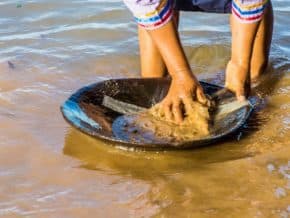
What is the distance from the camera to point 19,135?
271 cm

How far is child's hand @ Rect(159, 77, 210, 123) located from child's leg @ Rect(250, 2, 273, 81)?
0.80m

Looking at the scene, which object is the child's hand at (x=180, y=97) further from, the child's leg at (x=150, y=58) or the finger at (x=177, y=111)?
the child's leg at (x=150, y=58)

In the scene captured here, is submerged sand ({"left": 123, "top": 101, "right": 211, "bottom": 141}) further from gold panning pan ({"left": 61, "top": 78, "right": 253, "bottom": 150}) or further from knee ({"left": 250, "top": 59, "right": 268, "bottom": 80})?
knee ({"left": 250, "top": 59, "right": 268, "bottom": 80})

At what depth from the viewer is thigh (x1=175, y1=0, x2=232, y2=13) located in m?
3.17

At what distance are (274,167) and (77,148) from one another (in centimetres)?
88

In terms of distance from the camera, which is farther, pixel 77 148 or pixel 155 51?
pixel 155 51

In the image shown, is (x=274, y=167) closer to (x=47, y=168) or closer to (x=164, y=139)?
(x=164, y=139)

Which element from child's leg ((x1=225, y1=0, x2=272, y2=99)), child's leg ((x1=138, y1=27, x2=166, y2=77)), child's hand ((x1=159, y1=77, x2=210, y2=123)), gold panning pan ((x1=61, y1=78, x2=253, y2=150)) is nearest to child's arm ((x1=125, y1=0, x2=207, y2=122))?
child's hand ((x1=159, y1=77, x2=210, y2=123))

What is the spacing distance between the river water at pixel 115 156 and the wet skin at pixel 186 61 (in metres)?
0.16

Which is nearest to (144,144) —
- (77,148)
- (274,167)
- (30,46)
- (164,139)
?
(164,139)

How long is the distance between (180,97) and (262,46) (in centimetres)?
95

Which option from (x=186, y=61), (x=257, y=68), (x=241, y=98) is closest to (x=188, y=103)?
(x=186, y=61)

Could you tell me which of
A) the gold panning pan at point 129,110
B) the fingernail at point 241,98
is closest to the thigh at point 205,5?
the gold panning pan at point 129,110

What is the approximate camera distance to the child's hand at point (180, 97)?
2.62 m
